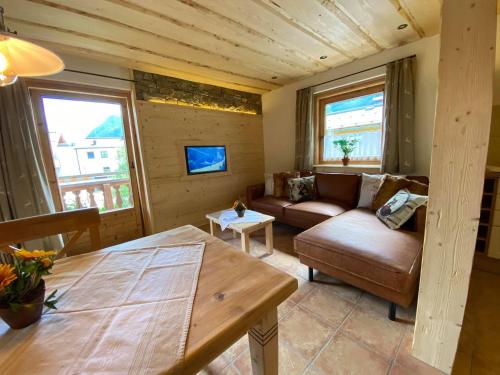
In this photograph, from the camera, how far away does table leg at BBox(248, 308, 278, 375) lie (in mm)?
697

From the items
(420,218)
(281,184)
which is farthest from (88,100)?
Result: (420,218)

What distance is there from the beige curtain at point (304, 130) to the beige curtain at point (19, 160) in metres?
3.41

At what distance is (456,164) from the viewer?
3.10 ft

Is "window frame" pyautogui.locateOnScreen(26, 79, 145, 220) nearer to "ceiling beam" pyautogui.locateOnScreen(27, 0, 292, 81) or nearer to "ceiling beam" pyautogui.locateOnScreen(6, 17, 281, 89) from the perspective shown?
"ceiling beam" pyautogui.locateOnScreen(6, 17, 281, 89)

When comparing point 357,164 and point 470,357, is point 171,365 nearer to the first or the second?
point 470,357

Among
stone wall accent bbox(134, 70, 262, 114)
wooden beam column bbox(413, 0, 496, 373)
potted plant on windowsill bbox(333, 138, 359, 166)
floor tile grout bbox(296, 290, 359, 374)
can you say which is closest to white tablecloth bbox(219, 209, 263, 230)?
floor tile grout bbox(296, 290, 359, 374)

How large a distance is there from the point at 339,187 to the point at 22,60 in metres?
3.04

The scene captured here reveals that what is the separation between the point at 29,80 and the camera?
7.26 ft

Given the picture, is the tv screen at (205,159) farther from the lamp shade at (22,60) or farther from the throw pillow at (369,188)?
the lamp shade at (22,60)

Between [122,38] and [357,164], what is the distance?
3.29m

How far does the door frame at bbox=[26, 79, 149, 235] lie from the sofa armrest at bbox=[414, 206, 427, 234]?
10.5 ft

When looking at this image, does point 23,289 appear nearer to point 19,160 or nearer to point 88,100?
point 19,160

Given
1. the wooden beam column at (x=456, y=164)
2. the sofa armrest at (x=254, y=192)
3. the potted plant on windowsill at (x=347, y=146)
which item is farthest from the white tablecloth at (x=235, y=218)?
the potted plant on windowsill at (x=347, y=146)

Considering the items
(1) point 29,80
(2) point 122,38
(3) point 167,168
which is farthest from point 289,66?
(1) point 29,80
